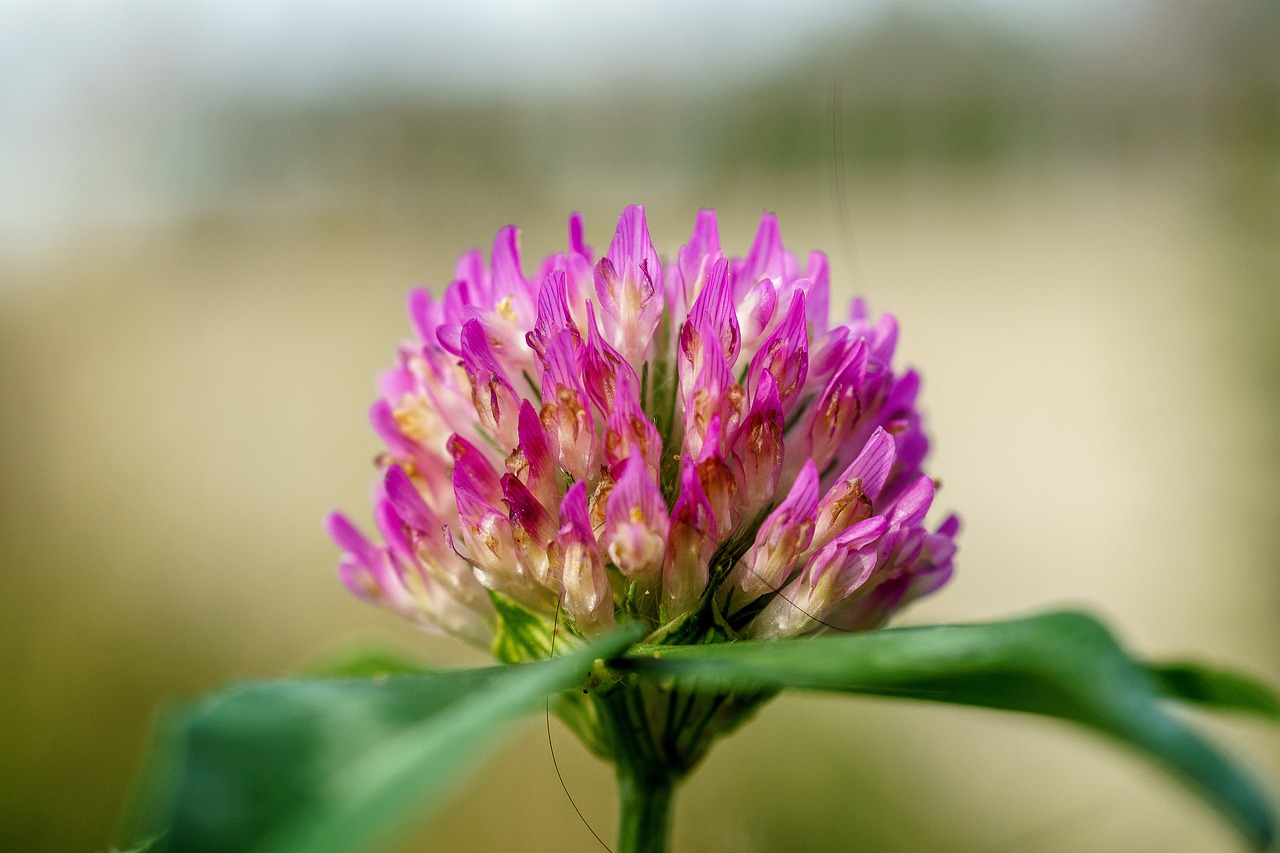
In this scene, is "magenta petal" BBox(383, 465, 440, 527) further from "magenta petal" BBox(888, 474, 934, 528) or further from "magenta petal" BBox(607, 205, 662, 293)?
"magenta petal" BBox(888, 474, 934, 528)

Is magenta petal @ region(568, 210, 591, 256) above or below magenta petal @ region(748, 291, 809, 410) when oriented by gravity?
above

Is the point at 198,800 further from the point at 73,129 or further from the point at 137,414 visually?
the point at 73,129

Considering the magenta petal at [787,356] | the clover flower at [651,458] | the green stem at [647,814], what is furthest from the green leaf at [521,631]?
the magenta petal at [787,356]

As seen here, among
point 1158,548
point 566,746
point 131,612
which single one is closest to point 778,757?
point 566,746

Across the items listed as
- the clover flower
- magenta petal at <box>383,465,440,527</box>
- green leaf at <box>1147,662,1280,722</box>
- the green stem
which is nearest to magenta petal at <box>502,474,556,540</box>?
the clover flower

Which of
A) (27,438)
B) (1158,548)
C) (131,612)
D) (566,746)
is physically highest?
(27,438)

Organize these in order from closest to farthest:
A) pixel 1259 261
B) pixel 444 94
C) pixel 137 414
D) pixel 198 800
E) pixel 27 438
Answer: pixel 198 800, pixel 1259 261, pixel 27 438, pixel 137 414, pixel 444 94

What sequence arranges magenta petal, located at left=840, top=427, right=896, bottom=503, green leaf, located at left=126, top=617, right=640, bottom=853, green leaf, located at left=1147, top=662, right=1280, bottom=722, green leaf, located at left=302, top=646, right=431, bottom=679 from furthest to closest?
green leaf, located at left=302, top=646, right=431, bottom=679
magenta petal, located at left=840, top=427, right=896, bottom=503
green leaf, located at left=1147, top=662, right=1280, bottom=722
green leaf, located at left=126, top=617, right=640, bottom=853

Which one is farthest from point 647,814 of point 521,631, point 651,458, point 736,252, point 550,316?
point 736,252
